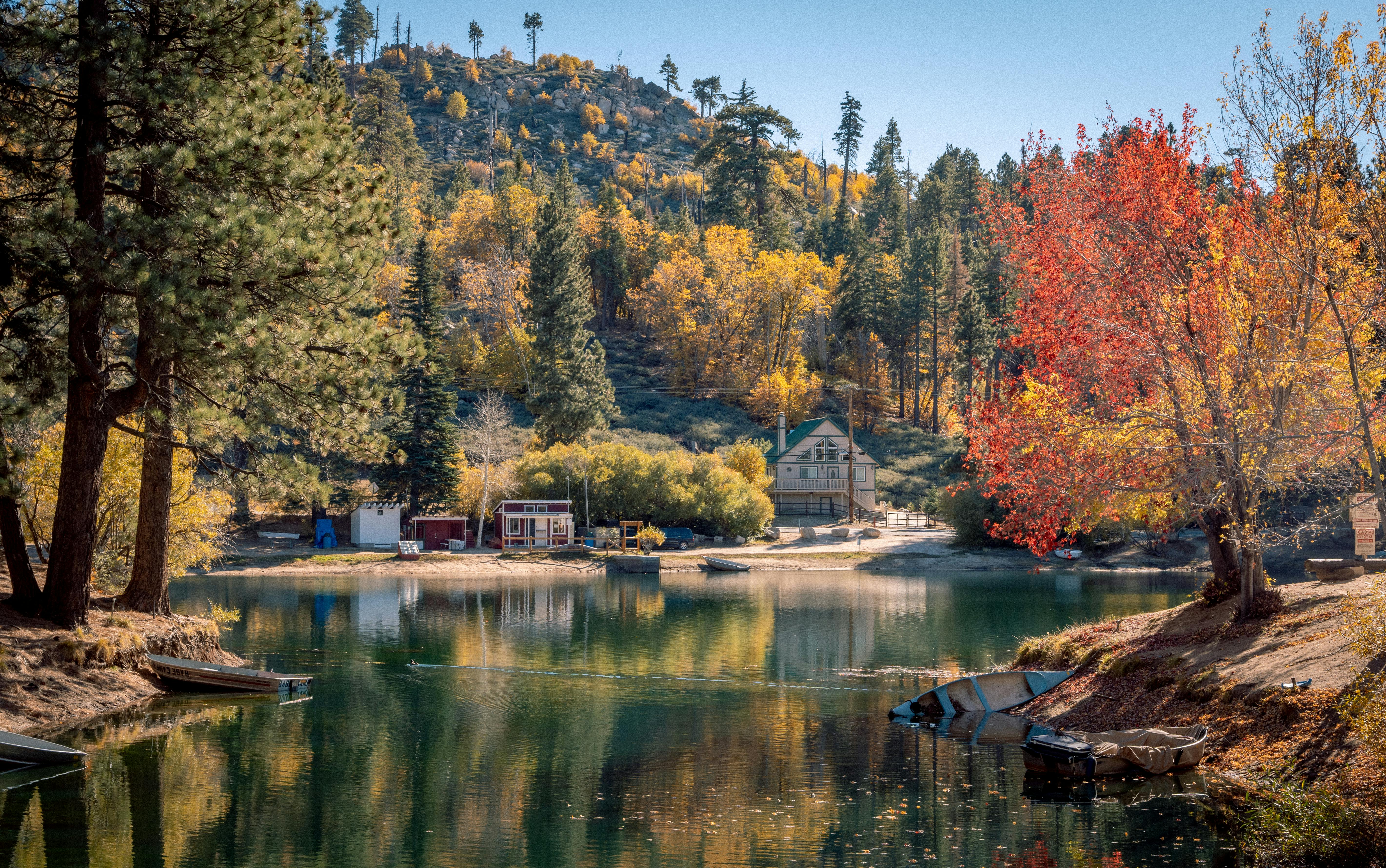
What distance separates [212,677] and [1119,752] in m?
19.5

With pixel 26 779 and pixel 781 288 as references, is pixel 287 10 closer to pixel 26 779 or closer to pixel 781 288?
pixel 26 779

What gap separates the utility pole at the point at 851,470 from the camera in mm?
83250

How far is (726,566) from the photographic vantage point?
65250 mm

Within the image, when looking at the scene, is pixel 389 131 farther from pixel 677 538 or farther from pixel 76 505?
pixel 76 505

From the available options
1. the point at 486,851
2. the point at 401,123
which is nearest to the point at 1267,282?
the point at 486,851

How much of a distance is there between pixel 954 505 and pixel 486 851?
60.8 metres

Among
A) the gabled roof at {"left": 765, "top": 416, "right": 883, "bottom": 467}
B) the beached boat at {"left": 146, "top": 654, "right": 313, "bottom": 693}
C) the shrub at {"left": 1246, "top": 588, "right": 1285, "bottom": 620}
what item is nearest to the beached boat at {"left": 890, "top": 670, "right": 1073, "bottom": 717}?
the shrub at {"left": 1246, "top": 588, "right": 1285, "bottom": 620}

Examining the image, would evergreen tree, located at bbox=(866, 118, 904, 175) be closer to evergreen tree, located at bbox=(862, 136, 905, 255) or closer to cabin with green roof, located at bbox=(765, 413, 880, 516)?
evergreen tree, located at bbox=(862, 136, 905, 255)

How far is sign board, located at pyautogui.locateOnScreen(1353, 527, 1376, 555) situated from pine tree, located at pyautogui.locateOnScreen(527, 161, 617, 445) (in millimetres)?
60883

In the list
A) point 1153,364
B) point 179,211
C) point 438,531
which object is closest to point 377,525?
point 438,531

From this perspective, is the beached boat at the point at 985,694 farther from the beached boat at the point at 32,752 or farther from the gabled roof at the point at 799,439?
the gabled roof at the point at 799,439

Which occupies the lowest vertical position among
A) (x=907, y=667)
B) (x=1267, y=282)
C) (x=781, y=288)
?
(x=907, y=667)

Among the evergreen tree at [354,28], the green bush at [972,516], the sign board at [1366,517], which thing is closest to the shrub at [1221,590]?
the sign board at [1366,517]

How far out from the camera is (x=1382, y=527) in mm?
14109
